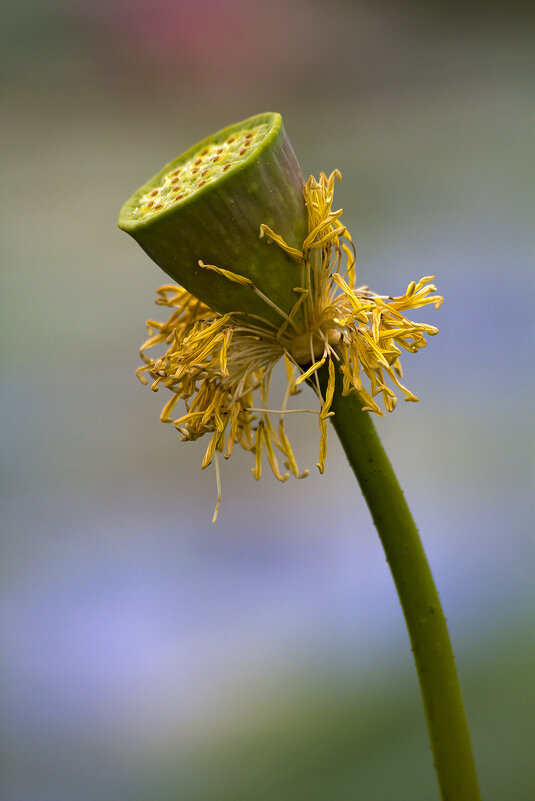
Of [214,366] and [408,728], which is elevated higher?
[214,366]

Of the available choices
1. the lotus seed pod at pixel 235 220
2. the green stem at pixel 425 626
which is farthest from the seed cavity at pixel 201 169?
the green stem at pixel 425 626

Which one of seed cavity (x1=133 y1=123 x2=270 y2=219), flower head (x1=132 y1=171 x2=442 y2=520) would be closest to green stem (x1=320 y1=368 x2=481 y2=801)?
flower head (x1=132 y1=171 x2=442 y2=520)

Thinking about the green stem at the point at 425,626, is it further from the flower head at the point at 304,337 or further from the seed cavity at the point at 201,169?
the seed cavity at the point at 201,169

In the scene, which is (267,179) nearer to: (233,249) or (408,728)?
(233,249)

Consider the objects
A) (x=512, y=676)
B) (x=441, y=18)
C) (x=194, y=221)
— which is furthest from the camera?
(x=441, y=18)

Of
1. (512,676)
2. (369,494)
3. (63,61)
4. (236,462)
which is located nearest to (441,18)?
(63,61)

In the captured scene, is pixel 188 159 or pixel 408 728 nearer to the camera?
pixel 188 159
